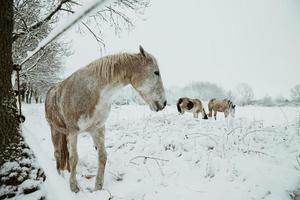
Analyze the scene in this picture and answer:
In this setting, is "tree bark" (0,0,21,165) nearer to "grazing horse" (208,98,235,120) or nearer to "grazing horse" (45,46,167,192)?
"grazing horse" (45,46,167,192)

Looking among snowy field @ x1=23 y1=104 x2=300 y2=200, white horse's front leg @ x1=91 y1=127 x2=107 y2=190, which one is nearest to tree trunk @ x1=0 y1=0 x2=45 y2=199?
snowy field @ x1=23 y1=104 x2=300 y2=200

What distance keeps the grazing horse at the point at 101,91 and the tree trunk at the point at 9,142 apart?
241cm

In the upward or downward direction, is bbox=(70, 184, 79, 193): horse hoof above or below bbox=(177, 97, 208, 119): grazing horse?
below

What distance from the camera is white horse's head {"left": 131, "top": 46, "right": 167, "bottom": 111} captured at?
4398 mm

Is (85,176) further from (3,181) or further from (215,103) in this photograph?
(215,103)

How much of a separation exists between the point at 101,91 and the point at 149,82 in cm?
82

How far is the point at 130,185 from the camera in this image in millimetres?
4207

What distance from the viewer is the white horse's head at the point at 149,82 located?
4.40 meters

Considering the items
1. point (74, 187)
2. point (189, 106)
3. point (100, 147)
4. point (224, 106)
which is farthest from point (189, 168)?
point (224, 106)

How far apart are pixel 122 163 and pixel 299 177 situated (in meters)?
3.14

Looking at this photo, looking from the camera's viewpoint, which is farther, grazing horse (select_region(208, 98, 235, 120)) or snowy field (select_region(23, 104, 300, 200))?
grazing horse (select_region(208, 98, 235, 120))

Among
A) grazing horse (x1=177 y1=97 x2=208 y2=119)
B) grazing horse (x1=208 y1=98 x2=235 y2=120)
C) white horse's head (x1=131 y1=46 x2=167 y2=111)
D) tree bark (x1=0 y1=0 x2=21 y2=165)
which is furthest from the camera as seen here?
grazing horse (x1=208 y1=98 x2=235 y2=120)

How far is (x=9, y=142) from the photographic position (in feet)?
5.51

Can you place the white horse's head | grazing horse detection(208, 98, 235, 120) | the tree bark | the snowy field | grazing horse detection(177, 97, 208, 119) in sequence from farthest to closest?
grazing horse detection(208, 98, 235, 120)
grazing horse detection(177, 97, 208, 119)
the white horse's head
the snowy field
the tree bark
